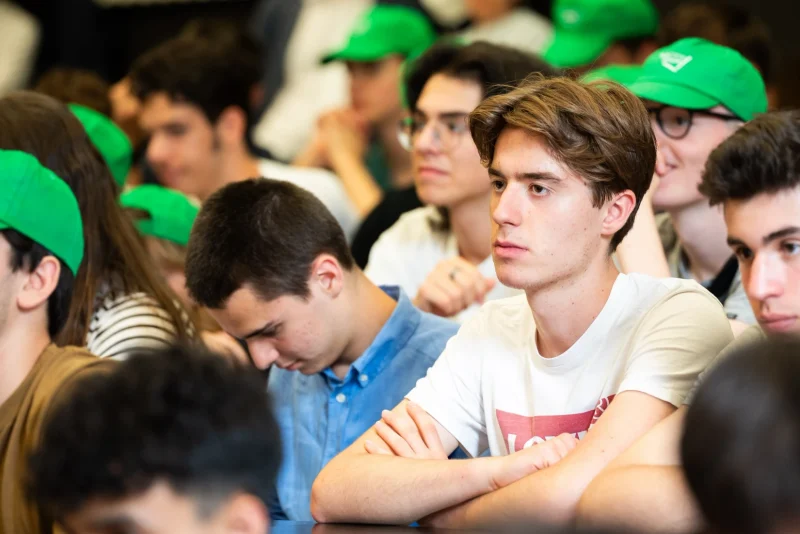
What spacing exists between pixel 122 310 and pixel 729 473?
160 centimetres

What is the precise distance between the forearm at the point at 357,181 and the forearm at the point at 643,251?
156cm

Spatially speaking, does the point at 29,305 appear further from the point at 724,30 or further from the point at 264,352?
the point at 724,30

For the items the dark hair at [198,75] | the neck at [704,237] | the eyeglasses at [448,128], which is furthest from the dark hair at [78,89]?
the neck at [704,237]

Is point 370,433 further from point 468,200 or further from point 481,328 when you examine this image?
point 468,200

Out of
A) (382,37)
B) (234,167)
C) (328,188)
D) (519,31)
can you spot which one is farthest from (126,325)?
(519,31)

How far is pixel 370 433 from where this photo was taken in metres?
1.82

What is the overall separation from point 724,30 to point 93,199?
6.51 ft

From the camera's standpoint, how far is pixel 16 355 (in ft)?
5.77

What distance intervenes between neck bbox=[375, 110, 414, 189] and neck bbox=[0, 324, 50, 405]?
2.15 metres

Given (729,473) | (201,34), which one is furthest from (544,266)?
(201,34)

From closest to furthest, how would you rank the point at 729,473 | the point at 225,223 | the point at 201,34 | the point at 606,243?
the point at 729,473
the point at 606,243
the point at 225,223
the point at 201,34

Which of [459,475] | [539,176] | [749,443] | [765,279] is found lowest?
[459,475]

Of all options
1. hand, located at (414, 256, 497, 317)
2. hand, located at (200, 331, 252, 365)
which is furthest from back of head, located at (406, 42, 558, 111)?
hand, located at (200, 331, 252, 365)

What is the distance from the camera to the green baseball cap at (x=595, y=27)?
3.48 metres
